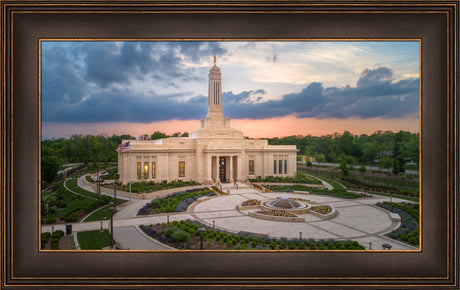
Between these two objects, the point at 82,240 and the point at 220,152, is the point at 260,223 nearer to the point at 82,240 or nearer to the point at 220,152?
the point at 82,240

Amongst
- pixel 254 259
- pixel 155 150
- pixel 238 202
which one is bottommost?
pixel 238 202

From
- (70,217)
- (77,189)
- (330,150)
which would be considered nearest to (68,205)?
(70,217)

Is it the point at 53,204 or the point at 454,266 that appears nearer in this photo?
the point at 454,266

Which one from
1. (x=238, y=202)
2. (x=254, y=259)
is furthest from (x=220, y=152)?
(x=254, y=259)

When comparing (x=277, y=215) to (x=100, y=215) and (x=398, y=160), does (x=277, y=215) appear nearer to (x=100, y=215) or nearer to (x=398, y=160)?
(x=100, y=215)

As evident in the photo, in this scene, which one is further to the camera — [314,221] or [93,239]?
[314,221]

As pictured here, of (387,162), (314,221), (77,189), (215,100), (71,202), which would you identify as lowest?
(314,221)

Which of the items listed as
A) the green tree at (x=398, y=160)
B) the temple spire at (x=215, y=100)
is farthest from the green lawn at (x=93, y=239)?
the temple spire at (x=215, y=100)

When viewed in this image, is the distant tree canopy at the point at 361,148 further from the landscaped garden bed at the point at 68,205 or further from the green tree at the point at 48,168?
the green tree at the point at 48,168
